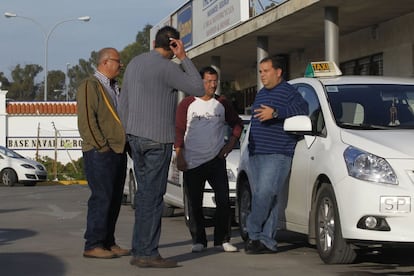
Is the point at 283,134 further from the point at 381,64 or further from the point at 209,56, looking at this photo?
the point at 209,56

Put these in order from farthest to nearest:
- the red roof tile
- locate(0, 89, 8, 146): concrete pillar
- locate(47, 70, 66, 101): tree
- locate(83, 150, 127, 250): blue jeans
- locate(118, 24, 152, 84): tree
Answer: locate(47, 70, 66, 101): tree < locate(118, 24, 152, 84): tree < the red roof tile < locate(0, 89, 8, 146): concrete pillar < locate(83, 150, 127, 250): blue jeans

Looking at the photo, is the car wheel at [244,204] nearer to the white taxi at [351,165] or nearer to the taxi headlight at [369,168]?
the white taxi at [351,165]

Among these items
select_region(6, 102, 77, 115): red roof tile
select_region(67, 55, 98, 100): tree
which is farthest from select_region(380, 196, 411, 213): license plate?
select_region(67, 55, 98, 100): tree

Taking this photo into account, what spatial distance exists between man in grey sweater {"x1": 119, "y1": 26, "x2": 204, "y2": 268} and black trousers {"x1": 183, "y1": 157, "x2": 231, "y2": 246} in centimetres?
136

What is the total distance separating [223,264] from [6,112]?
33.5 metres

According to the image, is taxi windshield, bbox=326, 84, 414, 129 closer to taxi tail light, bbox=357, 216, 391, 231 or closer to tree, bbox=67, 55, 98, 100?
taxi tail light, bbox=357, 216, 391, 231

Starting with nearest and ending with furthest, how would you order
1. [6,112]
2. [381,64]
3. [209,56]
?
[381,64], [209,56], [6,112]

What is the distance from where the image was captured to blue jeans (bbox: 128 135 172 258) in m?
7.52

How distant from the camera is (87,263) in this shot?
802 centimetres

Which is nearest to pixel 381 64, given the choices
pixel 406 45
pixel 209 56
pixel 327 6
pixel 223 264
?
pixel 406 45

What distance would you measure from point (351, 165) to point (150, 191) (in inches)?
69.0

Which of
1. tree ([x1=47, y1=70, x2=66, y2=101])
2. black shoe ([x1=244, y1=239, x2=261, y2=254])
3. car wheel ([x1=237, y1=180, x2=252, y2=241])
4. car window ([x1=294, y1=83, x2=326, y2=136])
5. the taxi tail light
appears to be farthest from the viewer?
tree ([x1=47, y1=70, x2=66, y2=101])

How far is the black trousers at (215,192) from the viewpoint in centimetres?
897

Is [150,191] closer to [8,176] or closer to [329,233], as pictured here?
[329,233]
